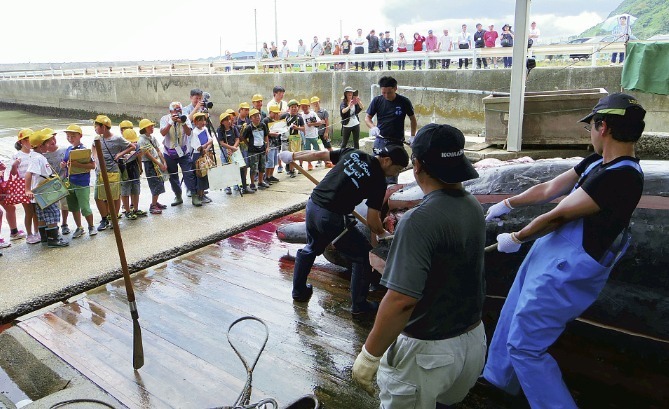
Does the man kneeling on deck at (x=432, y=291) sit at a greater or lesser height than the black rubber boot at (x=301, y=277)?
greater

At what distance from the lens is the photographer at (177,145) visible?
25.8 ft

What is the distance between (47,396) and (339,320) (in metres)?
2.18

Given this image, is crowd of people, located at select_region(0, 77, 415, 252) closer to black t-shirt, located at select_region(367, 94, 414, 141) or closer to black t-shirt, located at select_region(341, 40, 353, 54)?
black t-shirt, located at select_region(367, 94, 414, 141)

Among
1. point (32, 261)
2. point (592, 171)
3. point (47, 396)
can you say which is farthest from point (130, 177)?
point (592, 171)

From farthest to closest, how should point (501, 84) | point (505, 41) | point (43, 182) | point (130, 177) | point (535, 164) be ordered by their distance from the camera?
1. point (505, 41)
2. point (501, 84)
3. point (130, 177)
4. point (43, 182)
5. point (535, 164)

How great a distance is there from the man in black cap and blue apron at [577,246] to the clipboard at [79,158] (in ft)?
20.2

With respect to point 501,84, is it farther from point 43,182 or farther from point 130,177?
point 43,182

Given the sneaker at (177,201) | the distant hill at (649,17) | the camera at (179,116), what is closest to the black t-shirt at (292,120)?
the camera at (179,116)

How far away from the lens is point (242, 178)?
29.4ft

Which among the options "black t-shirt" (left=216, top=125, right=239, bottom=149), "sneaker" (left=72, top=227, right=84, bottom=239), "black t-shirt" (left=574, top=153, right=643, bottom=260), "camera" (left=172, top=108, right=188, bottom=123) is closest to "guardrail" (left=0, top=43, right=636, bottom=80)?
"black t-shirt" (left=216, top=125, right=239, bottom=149)

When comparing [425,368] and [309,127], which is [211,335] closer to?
[425,368]

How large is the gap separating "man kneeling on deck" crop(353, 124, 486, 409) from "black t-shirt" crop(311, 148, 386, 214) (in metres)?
1.73

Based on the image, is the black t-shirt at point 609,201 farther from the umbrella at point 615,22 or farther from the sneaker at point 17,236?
the umbrella at point 615,22

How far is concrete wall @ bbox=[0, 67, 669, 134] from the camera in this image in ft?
43.3
